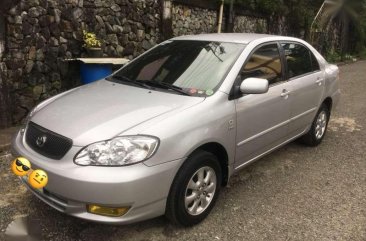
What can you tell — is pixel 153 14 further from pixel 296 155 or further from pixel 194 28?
pixel 296 155

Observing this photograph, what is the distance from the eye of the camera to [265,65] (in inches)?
155

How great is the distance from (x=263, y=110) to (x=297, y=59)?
121 centimetres

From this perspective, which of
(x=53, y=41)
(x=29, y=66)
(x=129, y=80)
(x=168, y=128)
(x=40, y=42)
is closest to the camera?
(x=168, y=128)

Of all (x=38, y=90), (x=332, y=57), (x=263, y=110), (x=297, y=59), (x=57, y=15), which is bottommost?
(x=332, y=57)

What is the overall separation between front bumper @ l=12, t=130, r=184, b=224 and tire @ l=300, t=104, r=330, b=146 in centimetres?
284

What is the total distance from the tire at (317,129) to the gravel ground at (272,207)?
13 cm

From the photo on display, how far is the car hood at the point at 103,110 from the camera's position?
9.12 ft

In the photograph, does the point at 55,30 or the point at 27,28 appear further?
the point at 55,30

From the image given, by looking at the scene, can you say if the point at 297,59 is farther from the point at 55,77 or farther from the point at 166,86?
the point at 55,77

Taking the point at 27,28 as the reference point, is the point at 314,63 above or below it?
below

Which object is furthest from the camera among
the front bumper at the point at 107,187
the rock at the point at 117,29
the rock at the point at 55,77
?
the rock at the point at 117,29

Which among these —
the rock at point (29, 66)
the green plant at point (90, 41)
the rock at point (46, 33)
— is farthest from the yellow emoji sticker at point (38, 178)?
the green plant at point (90, 41)

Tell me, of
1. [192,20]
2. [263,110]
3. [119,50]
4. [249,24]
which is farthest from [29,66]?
[249,24]

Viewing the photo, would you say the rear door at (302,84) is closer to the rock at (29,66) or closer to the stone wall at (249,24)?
the rock at (29,66)
